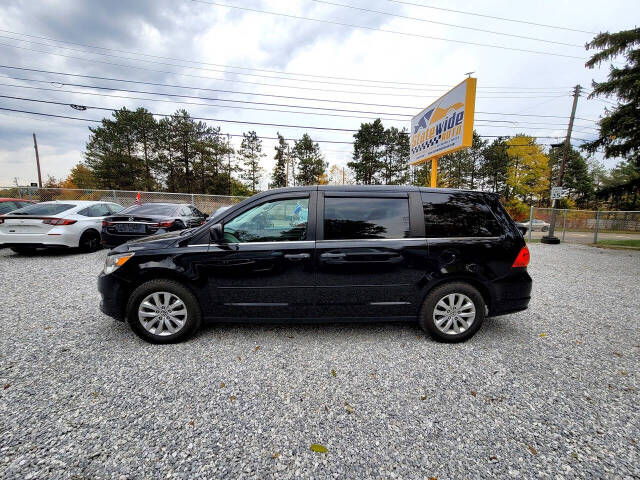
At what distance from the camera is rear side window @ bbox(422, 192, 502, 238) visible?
112 inches

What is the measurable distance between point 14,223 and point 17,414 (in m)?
6.80

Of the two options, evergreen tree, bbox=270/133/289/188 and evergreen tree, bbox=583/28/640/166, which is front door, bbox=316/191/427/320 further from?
evergreen tree, bbox=270/133/289/188

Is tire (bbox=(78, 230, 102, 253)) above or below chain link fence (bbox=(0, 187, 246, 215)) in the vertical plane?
below

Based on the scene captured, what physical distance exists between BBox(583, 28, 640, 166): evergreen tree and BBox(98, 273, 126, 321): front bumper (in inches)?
627

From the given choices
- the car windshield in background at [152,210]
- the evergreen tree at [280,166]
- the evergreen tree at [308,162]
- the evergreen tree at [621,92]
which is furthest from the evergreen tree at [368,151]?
the car windshield in background at [152,210]

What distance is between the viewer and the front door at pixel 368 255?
2.72 meters

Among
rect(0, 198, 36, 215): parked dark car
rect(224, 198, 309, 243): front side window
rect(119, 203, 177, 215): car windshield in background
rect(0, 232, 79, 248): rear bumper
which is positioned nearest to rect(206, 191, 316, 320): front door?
rect(224, 198, 309, 243): front side window

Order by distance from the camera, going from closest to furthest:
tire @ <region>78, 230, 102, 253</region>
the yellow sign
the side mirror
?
the side mirror, tire @ <region>78, 230, 102, 253</region>, the yellow sign

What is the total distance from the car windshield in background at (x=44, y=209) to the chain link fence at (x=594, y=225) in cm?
1964

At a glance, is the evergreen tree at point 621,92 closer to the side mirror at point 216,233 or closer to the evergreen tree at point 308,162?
the side mirror at point 216,233

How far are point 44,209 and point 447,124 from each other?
11.2 meters

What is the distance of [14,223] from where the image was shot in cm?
608

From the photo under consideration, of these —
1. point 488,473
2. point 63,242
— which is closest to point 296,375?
point 488,473

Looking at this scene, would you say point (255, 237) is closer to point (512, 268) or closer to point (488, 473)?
point (488, 473)
